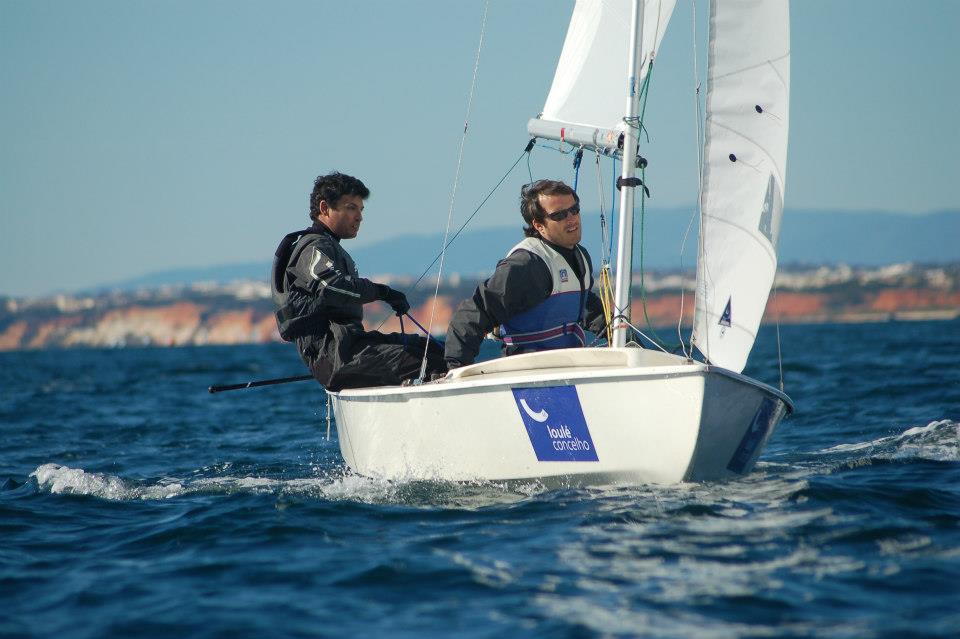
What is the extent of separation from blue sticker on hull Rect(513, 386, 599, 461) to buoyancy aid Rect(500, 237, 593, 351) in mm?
691

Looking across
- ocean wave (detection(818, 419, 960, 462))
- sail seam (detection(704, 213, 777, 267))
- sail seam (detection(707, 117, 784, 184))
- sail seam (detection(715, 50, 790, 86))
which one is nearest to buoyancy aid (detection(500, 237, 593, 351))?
sail seam (detection(704, 213, 777, 267))

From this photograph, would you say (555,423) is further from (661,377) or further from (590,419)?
(661,377)

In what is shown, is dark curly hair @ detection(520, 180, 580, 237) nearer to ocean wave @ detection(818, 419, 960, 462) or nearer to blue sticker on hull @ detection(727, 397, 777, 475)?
blue sticker on hull @ detection(727, 397, 777, 475)

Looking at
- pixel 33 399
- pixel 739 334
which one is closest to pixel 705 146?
pixel 739 334

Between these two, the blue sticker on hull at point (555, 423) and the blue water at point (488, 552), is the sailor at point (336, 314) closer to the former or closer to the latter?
the blue water at point (488, 552)

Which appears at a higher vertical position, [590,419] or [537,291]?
[537,291]

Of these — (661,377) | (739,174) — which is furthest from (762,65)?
(661,377)

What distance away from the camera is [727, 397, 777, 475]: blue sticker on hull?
19.2ft

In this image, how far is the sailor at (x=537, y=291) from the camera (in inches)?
238

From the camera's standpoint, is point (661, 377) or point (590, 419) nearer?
point (661, 377)

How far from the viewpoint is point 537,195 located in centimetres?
625

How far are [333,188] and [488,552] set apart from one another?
2.80 metres

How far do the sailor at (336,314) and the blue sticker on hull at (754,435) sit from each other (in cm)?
178

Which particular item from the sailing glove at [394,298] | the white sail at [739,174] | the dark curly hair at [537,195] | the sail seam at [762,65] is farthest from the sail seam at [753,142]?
the sailing glove at [394,298]
